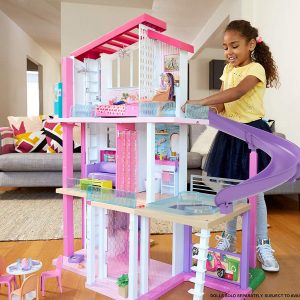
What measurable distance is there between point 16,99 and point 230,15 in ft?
10.4

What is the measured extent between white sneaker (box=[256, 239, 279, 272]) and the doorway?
5.90 meters

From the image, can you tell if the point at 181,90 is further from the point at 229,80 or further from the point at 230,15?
the point at 230,15

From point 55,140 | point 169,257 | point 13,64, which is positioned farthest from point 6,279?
point 13,64

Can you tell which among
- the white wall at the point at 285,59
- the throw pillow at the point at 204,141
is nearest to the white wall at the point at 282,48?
the white wall at the point at 285,59

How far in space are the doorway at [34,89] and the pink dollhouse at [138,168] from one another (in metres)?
5.55

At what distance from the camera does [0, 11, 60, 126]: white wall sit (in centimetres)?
453

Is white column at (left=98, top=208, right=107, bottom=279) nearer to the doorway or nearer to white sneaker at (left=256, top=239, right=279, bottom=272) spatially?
white sneaker at (left=256, top=239, right=279, bottom=272)

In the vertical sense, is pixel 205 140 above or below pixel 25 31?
below

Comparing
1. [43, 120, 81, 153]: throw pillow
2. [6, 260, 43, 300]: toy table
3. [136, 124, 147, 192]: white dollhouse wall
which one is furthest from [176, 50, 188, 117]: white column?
[43, 120, 81, 153]: throw pillow

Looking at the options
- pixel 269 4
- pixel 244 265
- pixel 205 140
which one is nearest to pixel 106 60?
pixel 244 265

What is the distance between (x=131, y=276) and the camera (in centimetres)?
107

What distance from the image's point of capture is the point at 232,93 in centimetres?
123

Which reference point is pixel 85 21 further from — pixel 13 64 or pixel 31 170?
pixel 31 170

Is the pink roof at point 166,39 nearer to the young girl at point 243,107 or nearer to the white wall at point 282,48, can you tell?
the young girl at point 243,107
